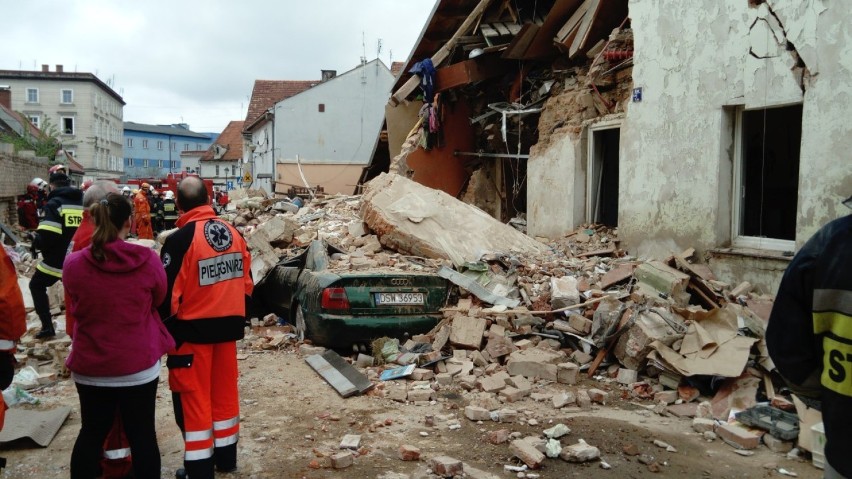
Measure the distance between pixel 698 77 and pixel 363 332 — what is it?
4794 millimetres

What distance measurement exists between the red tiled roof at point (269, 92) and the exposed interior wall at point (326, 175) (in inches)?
565

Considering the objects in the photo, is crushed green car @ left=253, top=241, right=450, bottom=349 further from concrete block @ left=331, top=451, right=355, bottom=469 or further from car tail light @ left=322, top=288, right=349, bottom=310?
concrete block @ left=331, top=451, right=355, bottom=469

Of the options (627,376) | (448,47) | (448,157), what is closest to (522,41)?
(448,47)

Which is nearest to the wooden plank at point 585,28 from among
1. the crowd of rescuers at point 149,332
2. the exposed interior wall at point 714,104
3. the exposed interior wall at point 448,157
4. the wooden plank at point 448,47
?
the exposed interior wall at point 714,104

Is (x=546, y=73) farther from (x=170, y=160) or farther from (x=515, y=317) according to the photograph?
(x=170, y=160)

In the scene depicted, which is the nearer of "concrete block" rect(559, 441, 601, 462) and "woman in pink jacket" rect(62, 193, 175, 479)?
"woman in pink jacket" rect(62, 193, 175, 479)

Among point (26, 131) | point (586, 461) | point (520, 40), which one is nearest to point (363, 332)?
point (586, 461)

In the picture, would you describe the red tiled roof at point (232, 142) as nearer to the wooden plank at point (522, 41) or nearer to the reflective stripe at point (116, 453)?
the wooden plank at point (522, 41)

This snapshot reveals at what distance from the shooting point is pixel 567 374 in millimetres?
5762

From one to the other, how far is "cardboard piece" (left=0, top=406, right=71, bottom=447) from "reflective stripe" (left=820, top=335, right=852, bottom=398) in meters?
4.59

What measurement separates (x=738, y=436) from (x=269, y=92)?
132 feet

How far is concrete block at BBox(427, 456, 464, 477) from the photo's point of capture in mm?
3916

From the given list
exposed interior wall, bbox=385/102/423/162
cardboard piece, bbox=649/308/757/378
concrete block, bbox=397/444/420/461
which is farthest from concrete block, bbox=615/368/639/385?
exposed interior wall, bbox=385/102/423/162

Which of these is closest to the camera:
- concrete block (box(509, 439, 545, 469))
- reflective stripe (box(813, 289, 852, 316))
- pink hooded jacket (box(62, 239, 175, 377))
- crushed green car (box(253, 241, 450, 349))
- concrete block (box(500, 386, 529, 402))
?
reflective stripe (box(813, 289, 852, 316))
